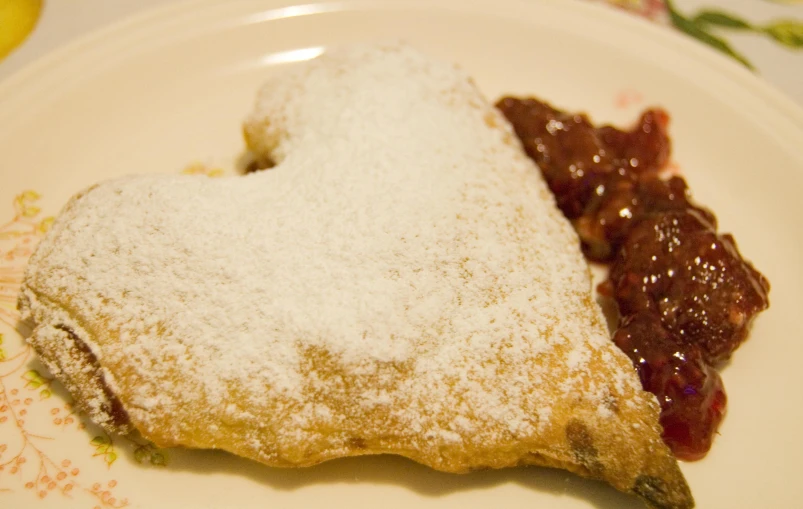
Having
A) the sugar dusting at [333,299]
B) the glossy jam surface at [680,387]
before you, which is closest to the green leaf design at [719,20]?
the sugar dusting at [333,299]

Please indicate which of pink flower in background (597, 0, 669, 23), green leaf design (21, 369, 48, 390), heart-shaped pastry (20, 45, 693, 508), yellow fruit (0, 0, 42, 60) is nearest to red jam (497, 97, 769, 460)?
heart-shaped pastry (20, 45, 693, 508)

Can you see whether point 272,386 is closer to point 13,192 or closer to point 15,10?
point 13,192

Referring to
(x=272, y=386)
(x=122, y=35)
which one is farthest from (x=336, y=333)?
(x=122, y=35)

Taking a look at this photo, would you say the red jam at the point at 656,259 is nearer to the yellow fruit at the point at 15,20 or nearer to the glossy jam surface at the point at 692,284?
the glossy jam surface at the point at 692,284

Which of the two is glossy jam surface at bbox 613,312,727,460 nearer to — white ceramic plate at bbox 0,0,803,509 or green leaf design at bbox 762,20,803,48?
white ceramic plate at bbox 0,0,803,509

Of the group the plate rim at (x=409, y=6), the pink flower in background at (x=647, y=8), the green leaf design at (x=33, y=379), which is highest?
the pink flower in background at (x=647, y=8)

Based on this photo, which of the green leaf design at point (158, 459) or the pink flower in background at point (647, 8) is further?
the pink flower in background at point (647, 8)
